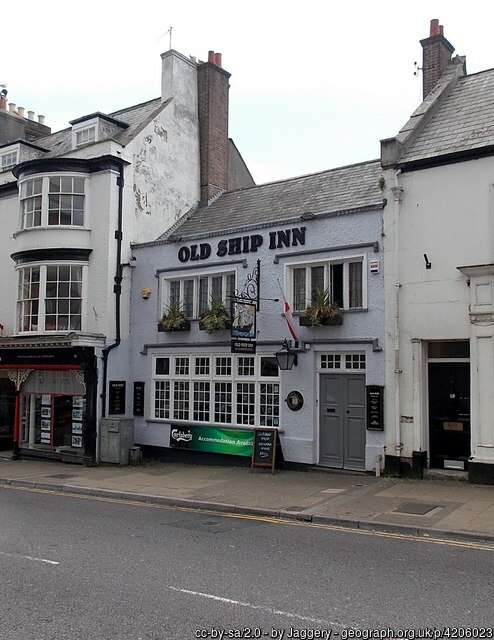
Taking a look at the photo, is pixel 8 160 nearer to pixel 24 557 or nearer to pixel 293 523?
pixel 293 523

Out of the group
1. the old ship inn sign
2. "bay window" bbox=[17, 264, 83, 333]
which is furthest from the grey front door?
"bay window" bbox=[17, 264, 83, 333]

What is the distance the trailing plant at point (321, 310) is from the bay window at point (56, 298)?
7525 millimetres

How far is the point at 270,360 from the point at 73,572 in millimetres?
9578

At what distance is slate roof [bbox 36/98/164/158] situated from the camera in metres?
20.5

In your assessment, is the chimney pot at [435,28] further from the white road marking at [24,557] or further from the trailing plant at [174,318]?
the white road marking at [24,557]

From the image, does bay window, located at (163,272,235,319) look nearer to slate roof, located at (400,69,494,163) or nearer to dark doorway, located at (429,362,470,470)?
slate roof, located at (400,69,494,163)

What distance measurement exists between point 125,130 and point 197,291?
7.03 metres

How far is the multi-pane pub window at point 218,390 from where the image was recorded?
1612 centimetres

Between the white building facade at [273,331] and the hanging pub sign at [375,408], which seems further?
the white building facade at [273,331]

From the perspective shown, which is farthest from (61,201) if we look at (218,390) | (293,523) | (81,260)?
(293,523)

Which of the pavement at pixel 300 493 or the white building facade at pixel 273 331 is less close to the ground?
the white building facade at pixel 273 331

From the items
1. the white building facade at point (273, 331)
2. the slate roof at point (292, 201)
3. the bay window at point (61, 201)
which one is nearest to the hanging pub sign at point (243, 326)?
the white building facade at point (273, 331)

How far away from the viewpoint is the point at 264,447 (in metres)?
15.3

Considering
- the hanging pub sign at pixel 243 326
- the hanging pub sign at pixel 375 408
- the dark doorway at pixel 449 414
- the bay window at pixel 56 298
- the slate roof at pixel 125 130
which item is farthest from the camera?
the slate roof at pixel 125 130
